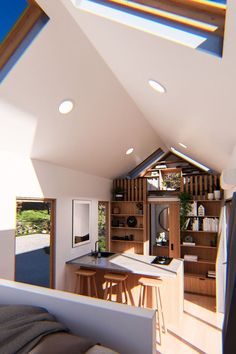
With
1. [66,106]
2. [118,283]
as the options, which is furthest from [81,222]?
[66,106]

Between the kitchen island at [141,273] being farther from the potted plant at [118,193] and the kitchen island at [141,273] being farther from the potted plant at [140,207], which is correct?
the potted plant at [118,193]

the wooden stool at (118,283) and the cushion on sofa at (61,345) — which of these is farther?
the wooden stool at (118,283)

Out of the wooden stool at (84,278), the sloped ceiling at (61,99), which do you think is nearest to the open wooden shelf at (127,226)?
the sloped ceiling at (61,99)

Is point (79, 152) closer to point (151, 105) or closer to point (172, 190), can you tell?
point (151, 105)

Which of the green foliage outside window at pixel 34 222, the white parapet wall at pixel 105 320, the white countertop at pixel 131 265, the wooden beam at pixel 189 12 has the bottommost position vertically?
the white countertop at pixel 131 265

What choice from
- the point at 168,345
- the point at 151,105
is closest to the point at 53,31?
the point at 151,105

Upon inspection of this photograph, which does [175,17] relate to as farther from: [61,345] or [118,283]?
[118,283]

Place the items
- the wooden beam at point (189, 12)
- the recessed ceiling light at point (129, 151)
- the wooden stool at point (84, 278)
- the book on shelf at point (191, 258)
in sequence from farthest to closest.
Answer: the book on shelf at point (191, 258), the recessed ceiling light at point (129, 151), the wooden stool at point (84, 278), the wooden beam at point (189, 12)

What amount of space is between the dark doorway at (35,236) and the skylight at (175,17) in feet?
8.67

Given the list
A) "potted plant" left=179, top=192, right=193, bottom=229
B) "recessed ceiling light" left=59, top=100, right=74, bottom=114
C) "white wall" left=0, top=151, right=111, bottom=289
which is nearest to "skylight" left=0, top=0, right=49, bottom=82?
"recessed ceiling light" left=59, top=100, right=74, bottom=114

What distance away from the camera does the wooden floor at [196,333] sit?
308cm

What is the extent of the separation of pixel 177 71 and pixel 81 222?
3.60 meters

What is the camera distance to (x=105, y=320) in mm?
1384

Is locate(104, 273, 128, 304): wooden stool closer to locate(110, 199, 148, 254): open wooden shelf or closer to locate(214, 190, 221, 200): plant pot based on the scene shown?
locate(110, 199, 148, 254): open wooden shelf
